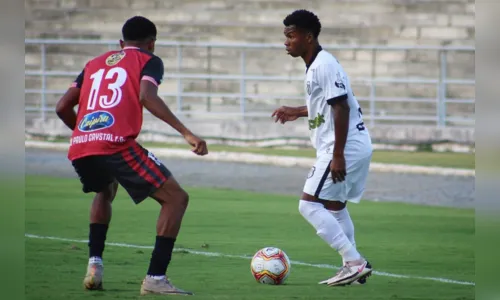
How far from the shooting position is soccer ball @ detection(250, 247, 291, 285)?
9.54 metres

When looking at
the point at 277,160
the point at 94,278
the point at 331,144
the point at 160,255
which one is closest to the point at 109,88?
the point at 160,255

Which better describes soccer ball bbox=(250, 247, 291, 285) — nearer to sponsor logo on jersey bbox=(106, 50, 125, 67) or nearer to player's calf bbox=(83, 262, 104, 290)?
Result: player's calf bbox=(83, 262, 104, 290)

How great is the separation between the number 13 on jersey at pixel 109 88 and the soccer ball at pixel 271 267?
1.86m

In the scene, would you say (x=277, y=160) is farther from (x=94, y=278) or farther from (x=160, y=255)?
(x=160, y=255)

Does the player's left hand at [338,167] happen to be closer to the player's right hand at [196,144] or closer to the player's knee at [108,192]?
the player's right hand at [196,144]

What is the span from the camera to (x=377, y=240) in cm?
1297

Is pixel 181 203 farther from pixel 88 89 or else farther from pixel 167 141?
pixel 167 141

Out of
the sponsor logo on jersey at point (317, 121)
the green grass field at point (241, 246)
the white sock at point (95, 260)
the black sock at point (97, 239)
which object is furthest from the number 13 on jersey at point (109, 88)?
the sponsor logo on jersey at point (317, 121)

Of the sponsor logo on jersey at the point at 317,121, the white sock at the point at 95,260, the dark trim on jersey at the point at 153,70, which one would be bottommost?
the white sock at the point at 95,260

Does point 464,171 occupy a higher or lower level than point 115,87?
lower

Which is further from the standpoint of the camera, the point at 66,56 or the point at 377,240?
the point at 66,56

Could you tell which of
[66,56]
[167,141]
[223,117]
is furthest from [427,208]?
[66,56]

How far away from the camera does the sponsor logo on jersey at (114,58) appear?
8773mm

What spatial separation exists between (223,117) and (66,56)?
6.56 m
